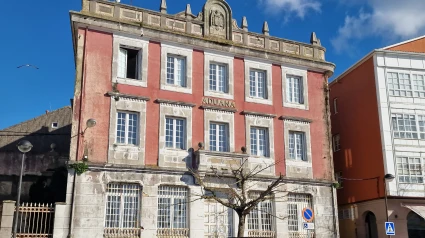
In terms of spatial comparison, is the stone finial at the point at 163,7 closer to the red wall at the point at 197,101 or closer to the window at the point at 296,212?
the red wall at the point at 197,101

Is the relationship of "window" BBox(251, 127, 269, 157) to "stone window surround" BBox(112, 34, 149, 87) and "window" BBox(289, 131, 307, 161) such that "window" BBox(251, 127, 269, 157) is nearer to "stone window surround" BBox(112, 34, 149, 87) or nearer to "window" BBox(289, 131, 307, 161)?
"window" BBox(289, 131, 307, 161)

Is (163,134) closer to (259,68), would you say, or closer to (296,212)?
(259,68)

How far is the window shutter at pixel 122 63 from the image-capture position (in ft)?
70.1

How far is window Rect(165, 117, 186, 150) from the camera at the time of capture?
70.2 feet

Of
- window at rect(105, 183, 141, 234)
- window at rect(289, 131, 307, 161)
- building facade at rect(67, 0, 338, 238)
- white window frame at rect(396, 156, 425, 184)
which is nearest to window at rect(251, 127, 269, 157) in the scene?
building facade at rect(67, 0, 338, 238)

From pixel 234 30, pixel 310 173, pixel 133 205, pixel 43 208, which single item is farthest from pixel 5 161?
pixel 310 173

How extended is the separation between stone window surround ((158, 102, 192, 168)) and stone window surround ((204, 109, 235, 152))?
815mm

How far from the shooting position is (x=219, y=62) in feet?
76.9

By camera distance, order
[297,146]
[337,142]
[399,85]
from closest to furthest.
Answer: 1. [297,146]
2. [399,85]
3. [337,142]

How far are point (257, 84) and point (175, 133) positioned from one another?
5.30 meters

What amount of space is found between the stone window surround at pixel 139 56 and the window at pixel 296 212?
9.00 m

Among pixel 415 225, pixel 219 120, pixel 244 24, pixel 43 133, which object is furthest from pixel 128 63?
pixel 415 225

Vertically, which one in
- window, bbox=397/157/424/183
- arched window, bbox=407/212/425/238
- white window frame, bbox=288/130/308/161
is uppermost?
white window frame, bbox=288/130/308/161

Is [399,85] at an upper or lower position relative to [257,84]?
upper
